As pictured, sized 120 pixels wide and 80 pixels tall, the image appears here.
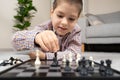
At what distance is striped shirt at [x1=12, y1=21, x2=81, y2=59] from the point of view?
107 centimetres

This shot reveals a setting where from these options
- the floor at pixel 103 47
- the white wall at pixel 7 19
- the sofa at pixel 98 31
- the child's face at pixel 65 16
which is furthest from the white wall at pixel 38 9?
the child's face at pixel 65 16

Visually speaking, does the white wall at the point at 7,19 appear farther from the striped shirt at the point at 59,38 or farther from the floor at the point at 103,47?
the striped shirt at the point at 59,38

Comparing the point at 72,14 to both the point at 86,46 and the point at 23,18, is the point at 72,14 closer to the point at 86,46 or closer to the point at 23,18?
the point at 86,46

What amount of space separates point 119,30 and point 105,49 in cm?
73

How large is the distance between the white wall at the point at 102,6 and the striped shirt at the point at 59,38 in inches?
145

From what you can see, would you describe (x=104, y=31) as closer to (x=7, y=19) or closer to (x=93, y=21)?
(x=93, y=21)

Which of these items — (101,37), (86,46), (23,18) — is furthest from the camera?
(23,18)

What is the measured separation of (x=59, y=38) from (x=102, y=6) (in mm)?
3905

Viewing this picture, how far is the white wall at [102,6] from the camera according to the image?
4.97 m

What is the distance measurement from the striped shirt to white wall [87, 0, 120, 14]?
3.68 m

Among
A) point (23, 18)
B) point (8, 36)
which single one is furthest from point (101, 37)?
point (8, 36)

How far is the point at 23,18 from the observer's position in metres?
4.72

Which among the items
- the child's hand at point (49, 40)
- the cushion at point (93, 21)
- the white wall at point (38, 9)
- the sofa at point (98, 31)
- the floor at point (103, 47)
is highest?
the white wall at point (38, 9)

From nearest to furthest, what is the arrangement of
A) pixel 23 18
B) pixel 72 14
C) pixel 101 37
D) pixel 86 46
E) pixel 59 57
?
pixel 72 14 → pixel 59 57 → pixel 101 37 → pixel 86 46 → pixel 23 18
